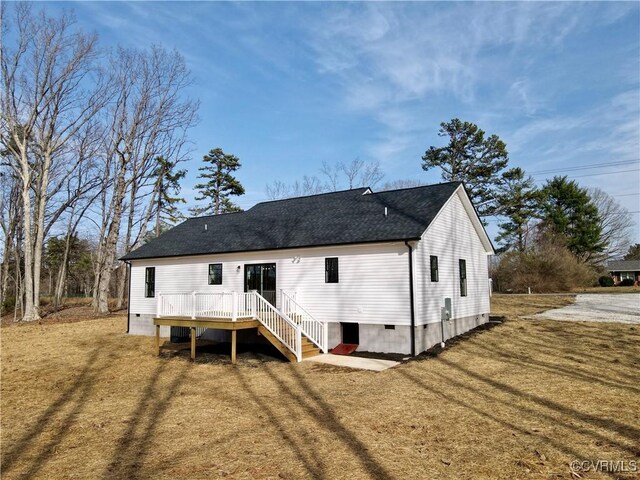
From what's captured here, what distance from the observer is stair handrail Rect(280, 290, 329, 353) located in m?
13.7

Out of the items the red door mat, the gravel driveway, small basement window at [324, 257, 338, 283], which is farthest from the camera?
the gravel driveway

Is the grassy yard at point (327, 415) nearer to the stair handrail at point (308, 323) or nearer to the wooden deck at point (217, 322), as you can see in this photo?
the wooden deck at point (217, 322)

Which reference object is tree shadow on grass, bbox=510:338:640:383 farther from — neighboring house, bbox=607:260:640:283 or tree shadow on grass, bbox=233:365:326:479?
neighboring house, bbox=607:260:640:283

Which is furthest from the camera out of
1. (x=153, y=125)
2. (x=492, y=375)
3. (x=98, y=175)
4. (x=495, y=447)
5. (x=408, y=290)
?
(x=98, y=175)

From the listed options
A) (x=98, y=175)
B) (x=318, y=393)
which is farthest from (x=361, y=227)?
(x=98, y=175)

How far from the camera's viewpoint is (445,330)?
49.1 feet

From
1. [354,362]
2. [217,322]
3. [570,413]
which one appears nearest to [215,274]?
[217,322]

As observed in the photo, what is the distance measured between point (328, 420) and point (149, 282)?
15437mm

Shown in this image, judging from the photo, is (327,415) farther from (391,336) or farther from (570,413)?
(391,336)

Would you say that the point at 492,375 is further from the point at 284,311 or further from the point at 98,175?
the point at 98,175

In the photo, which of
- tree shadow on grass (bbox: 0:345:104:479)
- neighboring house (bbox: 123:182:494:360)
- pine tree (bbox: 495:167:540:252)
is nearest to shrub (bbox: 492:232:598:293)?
pine tree (bbox: 495:167:540:252)

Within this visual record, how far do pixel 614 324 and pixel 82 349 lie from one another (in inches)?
824

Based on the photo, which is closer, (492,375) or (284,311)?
(492,375)

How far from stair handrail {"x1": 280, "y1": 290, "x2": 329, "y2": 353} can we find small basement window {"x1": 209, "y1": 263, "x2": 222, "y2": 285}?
3.92 meters
